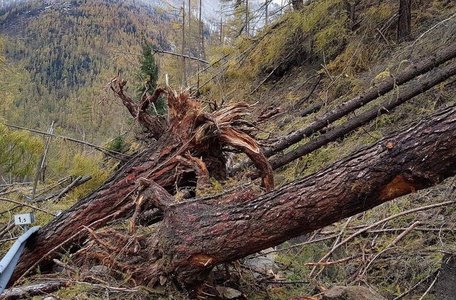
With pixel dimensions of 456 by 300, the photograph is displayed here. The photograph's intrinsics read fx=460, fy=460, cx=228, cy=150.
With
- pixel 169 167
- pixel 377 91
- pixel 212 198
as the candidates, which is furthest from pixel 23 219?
pixel 377 91

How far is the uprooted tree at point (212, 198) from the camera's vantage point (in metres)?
2.11

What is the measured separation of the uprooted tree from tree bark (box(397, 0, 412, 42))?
11.5 feet

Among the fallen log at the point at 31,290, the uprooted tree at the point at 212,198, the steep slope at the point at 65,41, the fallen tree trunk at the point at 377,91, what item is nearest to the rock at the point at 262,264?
the uprooted tree at the point at 212,198

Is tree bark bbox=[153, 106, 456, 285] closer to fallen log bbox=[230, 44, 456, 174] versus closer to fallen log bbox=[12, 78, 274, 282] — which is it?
fallen log bbox=[12, 78, 274, 282]

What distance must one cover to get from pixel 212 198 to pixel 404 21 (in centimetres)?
466

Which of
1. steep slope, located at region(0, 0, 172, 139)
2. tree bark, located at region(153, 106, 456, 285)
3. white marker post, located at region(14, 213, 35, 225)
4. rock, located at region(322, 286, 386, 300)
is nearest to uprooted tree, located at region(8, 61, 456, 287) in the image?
tree bark, located at region(153, 106, 456, 285)

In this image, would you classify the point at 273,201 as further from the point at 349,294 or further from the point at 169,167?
the point at 169,167

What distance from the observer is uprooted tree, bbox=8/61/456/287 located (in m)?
2.11

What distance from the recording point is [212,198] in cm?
255

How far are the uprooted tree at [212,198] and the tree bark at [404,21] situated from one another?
3492mm

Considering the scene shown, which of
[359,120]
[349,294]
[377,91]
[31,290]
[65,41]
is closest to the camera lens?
[349,294]

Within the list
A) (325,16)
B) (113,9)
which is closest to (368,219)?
(325,16)

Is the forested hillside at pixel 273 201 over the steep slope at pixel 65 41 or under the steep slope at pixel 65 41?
under

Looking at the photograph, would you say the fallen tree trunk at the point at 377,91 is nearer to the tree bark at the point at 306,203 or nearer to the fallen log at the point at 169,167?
the fallen log at the point at 169,167
